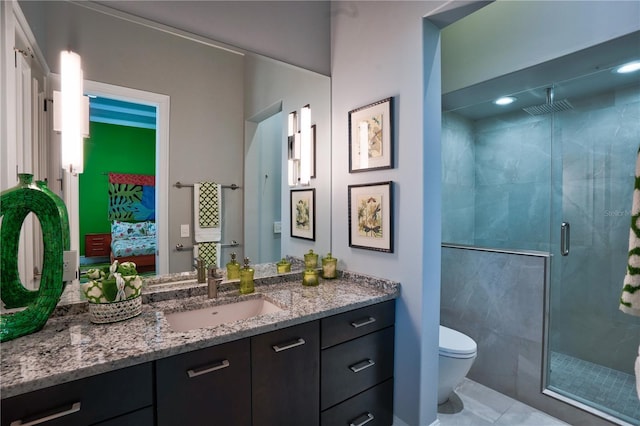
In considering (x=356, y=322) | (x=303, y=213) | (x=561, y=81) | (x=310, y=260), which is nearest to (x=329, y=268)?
(x=310, y=260)

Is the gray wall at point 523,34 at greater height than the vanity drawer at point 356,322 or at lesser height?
greater

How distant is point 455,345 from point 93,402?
6.12ft

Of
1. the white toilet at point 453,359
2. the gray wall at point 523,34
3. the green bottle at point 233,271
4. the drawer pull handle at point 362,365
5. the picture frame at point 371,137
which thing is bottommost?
the white toilet at point 453,359

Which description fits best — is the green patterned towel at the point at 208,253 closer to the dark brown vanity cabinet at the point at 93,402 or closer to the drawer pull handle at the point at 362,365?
the dark brown vanity cabinet at the point at 93,402

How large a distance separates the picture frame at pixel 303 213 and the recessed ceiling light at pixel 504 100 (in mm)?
1957

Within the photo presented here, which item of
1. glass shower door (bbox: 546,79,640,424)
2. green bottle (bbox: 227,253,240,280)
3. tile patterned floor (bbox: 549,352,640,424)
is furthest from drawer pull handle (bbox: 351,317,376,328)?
glass shower door (bbox: 546,79,640,424)

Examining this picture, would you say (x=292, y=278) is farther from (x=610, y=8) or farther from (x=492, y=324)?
(x=610, y=8)

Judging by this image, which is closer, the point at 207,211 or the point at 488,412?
the point at 207,211

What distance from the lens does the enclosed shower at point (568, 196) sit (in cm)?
214

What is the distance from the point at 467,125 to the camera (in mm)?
3303

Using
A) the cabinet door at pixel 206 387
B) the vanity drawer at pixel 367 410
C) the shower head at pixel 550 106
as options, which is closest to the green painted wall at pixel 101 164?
the cabinet door at pixel 206 387

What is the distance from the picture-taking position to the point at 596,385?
2232mm

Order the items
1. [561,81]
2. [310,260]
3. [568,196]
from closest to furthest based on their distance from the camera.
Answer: [310,260], [561,81], [568,196]

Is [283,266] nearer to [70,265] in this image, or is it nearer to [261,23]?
[70,265]
